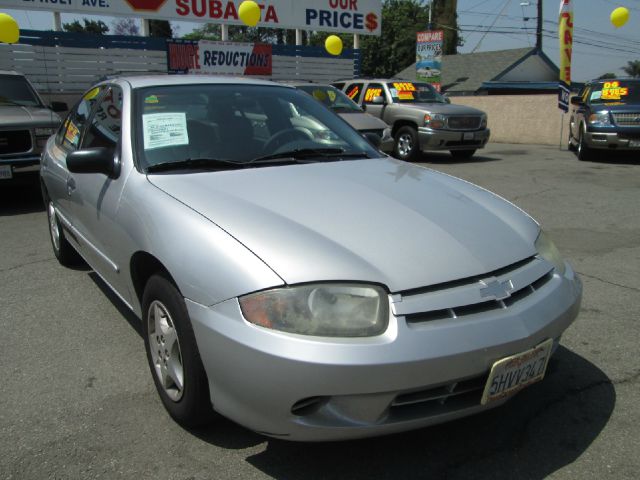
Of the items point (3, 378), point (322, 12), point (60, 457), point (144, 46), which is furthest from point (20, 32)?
point (60, 457)

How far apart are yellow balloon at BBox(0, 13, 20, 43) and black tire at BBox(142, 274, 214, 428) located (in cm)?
1211

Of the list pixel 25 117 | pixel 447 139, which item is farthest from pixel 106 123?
pixel 447 139

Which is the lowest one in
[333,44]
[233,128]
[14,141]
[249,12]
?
[14,141]

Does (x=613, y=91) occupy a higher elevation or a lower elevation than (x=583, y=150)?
higher

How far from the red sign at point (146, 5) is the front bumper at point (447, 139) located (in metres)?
7.92

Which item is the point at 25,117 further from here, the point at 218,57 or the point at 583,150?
the point at 583,150

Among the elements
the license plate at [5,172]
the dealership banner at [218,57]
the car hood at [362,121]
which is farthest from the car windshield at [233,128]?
the dealership banner at [218,57]

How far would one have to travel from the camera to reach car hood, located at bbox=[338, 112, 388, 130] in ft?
33.6

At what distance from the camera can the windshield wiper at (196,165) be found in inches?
115

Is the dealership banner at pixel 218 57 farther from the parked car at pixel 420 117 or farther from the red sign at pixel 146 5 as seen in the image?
the parked car at pixel 420 117

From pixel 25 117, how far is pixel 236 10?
9.99m

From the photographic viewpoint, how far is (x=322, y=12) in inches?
690

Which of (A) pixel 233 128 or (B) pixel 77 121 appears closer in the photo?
(A) pixel 233 128

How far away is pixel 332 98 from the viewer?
36.1 feet
